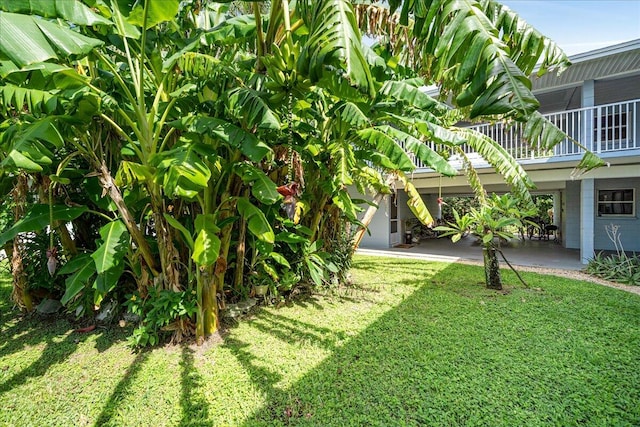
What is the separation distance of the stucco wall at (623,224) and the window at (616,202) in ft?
0.37

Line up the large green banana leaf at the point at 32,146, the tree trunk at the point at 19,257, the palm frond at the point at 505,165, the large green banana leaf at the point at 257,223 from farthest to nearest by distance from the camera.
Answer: the palm frond at the point at 505,165
the tree trunk at the point at 19,257
the large green banana leaf at the point at 257,223
the large green banana leaf at the point at 32,146

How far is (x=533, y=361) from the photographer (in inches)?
130

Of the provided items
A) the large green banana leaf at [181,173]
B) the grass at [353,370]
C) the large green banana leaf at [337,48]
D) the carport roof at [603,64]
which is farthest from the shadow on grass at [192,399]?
the carport roof at [603,64]

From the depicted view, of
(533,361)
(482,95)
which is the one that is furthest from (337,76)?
(533,361)

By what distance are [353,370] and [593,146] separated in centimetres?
871

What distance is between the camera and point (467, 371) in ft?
10.3

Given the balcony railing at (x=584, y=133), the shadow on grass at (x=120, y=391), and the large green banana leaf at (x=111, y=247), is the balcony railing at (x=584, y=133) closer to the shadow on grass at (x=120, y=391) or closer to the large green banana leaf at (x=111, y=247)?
the large green banana leaf at (x=111, y=247)

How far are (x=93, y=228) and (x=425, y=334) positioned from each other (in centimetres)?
535

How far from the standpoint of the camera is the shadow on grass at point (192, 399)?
99.8 inches

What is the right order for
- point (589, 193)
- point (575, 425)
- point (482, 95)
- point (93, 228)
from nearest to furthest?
point (482, 95) → point (575, 425) → point (93, 228) → point (589, 193)

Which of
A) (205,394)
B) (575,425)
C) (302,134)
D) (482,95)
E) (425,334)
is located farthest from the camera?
(302,134)

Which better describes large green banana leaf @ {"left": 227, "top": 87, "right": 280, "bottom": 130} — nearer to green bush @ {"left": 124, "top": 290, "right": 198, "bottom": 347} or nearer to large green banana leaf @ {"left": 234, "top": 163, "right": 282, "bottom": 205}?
large green banana leaf @ {"left": 234, "top": 163, "right": 282, "bottom": 205}

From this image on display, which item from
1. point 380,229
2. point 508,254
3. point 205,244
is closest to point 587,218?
point 508,254

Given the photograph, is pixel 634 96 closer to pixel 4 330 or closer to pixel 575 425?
pixel 575 425
